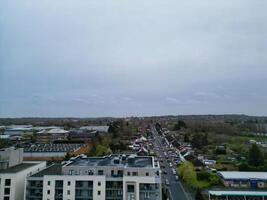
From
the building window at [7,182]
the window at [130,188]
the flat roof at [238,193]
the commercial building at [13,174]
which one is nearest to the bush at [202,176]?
the flat roof at [238,193]

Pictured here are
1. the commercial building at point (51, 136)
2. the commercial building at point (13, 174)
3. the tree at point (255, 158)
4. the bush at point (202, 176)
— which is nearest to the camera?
the commercial building at point (13, 174)

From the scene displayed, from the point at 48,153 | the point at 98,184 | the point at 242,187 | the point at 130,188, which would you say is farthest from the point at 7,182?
the point at 242,187

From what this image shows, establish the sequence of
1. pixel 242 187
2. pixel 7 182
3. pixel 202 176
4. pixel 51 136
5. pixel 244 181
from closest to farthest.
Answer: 1. pixel 7 182
2. pixel 242 187
3. pixel 244 181
4. pixel 202 176
5. pixel 51 136

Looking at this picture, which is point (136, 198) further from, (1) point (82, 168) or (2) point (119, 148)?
(2) point (119, 148)

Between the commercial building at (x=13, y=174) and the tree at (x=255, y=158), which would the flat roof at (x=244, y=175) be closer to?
the tree at (x=255, y=158)

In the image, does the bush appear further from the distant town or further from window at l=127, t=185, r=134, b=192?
window at l=127, t=185, r=134, b=192

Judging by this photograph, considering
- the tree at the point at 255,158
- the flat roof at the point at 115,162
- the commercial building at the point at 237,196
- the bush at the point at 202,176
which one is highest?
the flat roof at the point at 115,162

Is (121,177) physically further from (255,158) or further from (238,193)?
(255,158)
